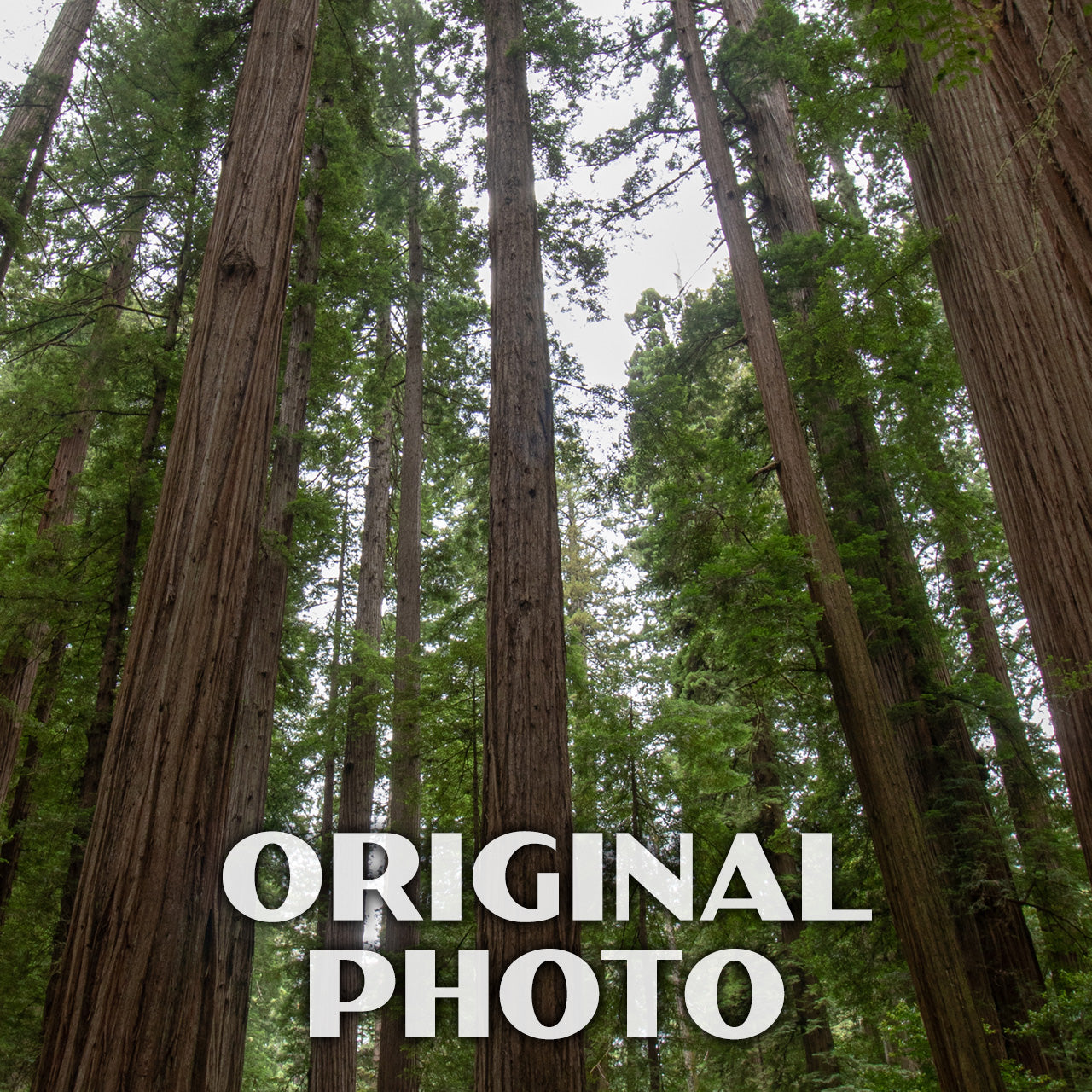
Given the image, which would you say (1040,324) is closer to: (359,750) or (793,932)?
(359,750)

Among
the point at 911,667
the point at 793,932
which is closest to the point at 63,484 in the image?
Result: the point at 911,667

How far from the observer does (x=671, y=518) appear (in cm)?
761

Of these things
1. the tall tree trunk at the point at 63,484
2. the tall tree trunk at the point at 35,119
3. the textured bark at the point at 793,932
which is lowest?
the textured bark at the point at 793,932

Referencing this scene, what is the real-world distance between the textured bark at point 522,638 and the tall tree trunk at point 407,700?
12.6 feet

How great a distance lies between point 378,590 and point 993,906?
9630mm

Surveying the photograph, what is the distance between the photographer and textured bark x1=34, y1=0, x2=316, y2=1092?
90.0 inches

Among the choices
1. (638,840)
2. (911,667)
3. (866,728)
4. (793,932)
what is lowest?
(793,932)

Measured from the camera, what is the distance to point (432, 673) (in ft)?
26.2

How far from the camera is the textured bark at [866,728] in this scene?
186 inches

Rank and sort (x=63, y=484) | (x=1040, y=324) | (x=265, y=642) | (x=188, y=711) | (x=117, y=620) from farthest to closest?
(x=63, y=484)
(x=265, y=642)
(x=117, y=620)
(x=1040, y=324)
(x=188, y=711)

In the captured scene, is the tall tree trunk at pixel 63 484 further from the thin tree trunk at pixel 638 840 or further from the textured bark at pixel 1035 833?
the textured bark at pixel 1035 833

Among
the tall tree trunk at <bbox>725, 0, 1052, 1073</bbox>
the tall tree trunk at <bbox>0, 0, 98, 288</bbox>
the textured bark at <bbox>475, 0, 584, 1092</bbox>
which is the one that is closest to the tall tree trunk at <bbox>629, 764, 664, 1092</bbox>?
the textured bark at <bbox>475, 0, 584, 1092</bbox>

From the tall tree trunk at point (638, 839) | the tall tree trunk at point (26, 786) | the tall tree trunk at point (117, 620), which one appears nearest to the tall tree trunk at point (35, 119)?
the tall tree trunk at point (117, 620)

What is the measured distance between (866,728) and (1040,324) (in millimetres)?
3637
